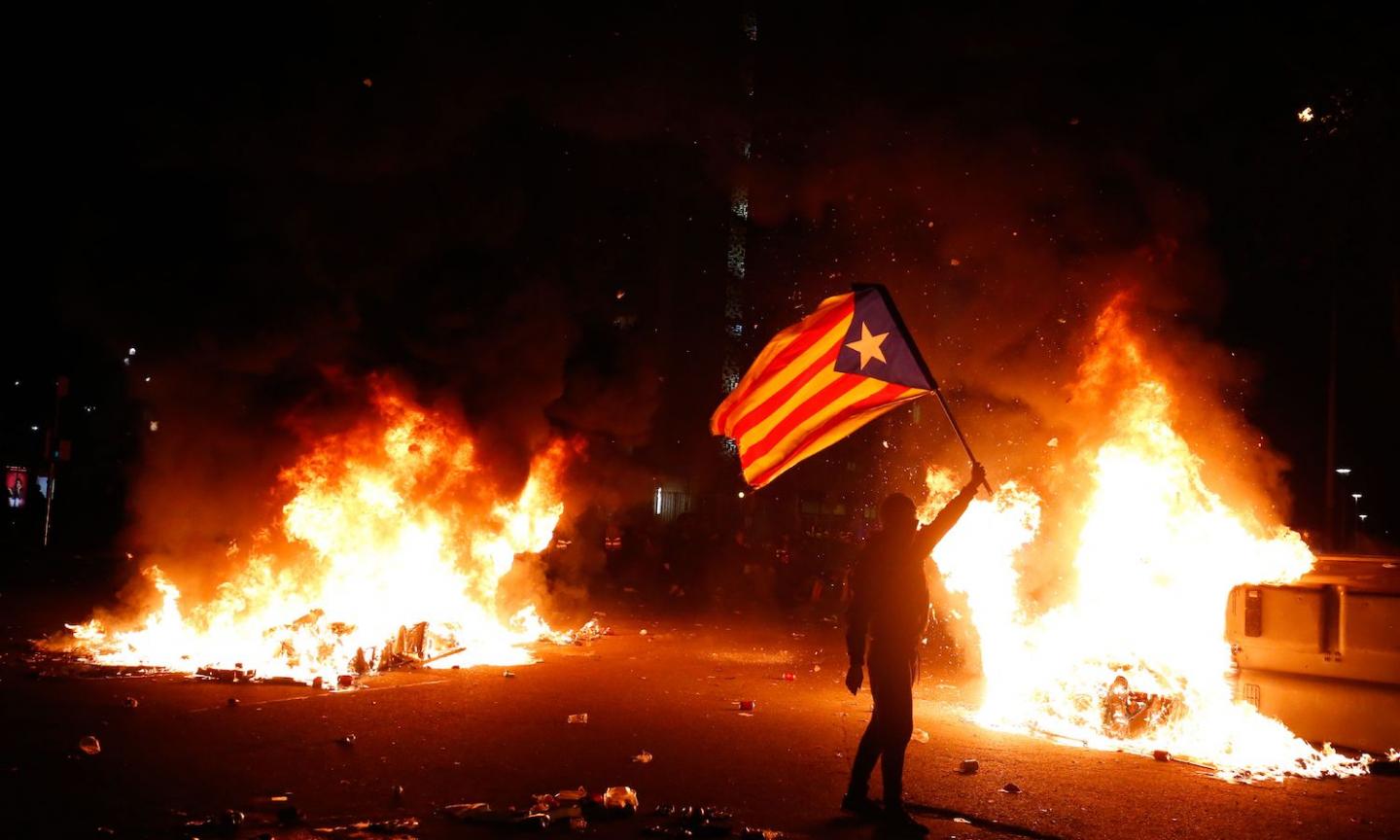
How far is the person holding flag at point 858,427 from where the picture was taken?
237 inches

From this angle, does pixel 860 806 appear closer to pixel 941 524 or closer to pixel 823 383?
pixel 941 524

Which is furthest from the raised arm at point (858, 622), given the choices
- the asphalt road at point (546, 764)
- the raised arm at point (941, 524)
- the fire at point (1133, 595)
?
the fire at point (1133, 595)

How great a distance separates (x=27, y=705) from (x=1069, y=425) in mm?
10727

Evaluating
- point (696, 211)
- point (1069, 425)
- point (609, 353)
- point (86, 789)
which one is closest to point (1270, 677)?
point (1069, 425)

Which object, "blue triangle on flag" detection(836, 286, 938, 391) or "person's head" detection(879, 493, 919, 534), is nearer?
"person's head" detection(879, 493, 919, 534)

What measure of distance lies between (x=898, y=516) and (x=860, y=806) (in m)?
1.78

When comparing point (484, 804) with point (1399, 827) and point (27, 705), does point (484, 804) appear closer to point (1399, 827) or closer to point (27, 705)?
point (27, 705)

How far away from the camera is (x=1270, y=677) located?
7922 millimetres

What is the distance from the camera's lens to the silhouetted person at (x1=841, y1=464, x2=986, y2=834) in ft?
19.6

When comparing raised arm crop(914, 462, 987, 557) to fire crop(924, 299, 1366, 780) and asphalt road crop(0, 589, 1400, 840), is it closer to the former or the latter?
asphalt road crop(0, 589, 1400, 840)

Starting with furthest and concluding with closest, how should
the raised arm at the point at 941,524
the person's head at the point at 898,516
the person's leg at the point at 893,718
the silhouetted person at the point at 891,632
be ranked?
the person's head at the point at 898,516 → the raised arm at the point at 941,524 → the silhouetted person at the point at 891,632 → the person's leg at the point at 893,718

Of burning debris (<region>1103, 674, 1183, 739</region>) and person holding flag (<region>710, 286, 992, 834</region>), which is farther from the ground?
person holding flag (<region>710, 286, 992, 834</region>)

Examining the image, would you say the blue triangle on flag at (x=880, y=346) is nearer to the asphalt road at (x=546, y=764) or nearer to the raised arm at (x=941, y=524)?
the raised arm at (x=941, y=524)

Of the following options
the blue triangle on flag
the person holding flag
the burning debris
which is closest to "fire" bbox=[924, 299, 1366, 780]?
the burning debris
